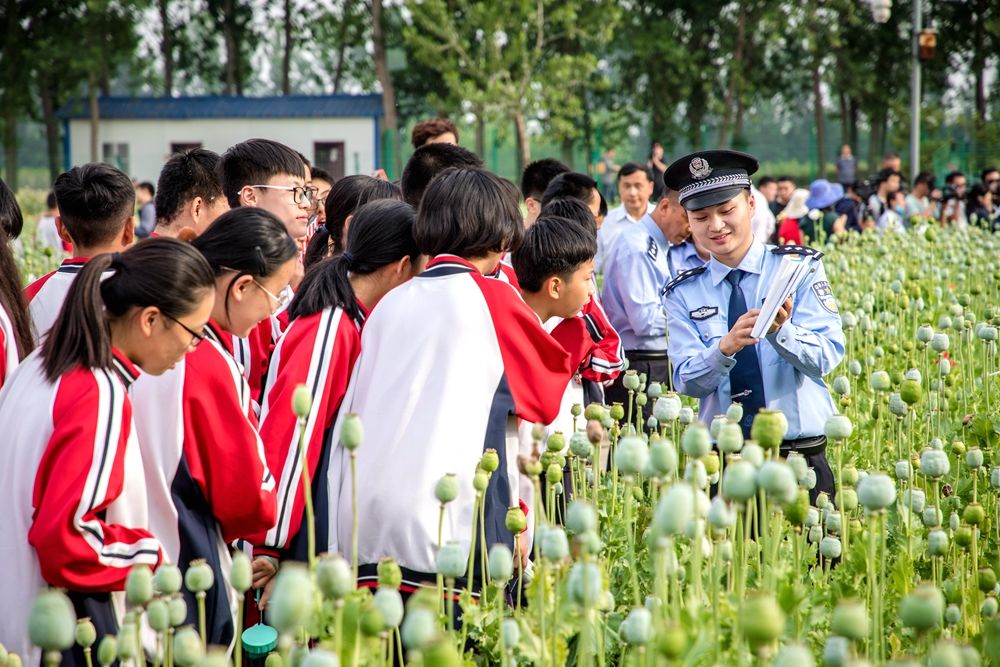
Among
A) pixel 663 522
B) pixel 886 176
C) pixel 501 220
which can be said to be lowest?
pixel 663 522

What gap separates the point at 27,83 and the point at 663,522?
3949cm

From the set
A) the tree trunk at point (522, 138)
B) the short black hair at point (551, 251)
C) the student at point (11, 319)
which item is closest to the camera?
the student at point (11, 319)

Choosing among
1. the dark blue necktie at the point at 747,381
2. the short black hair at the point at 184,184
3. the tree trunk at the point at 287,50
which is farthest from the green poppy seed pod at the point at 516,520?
the tree trunk at the point at 287,50

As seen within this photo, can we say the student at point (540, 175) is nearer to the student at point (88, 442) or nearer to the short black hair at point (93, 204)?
the short black hair at point (93, 204)

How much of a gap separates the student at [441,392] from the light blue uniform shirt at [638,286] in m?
3.11

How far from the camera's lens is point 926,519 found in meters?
2.51

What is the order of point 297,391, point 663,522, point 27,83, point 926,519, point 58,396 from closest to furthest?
point 663,522
point 297,391
point 58,396
point 926,519
point 27,83

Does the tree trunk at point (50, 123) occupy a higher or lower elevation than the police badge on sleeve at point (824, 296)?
higher

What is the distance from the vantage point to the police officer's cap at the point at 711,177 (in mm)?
3686

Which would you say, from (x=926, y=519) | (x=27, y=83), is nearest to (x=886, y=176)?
(x=926, y=519)

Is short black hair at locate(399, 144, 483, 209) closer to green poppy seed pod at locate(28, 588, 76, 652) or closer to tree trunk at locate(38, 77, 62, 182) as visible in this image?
green poppy seed pod at locate(28, 588, 76, 652)

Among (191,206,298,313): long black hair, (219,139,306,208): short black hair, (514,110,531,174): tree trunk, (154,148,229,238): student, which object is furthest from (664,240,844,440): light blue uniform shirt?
(514,110,531,174): tree trunk

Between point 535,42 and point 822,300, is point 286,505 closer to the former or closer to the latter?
point 822,300

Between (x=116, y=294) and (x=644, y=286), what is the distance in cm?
402
